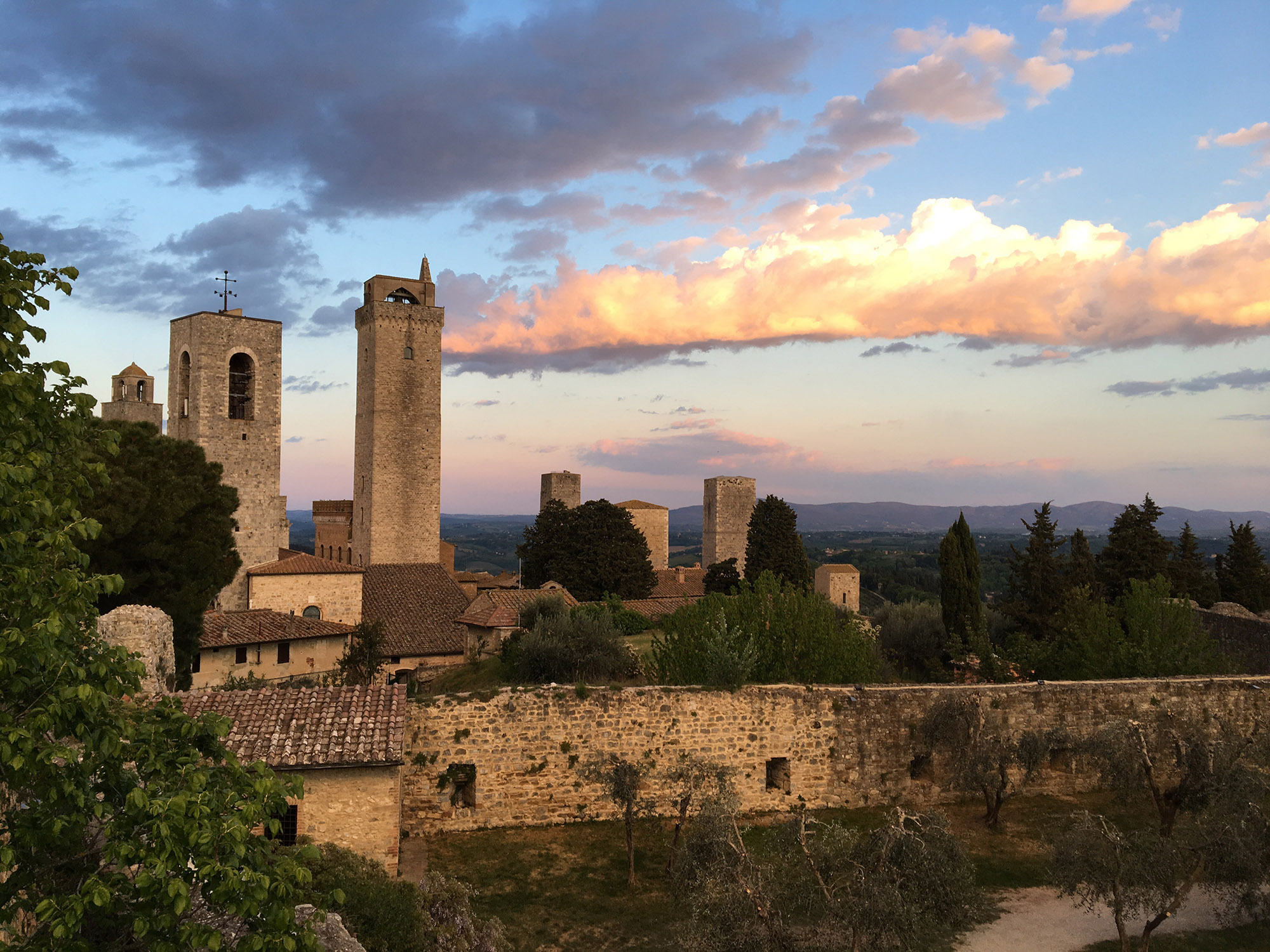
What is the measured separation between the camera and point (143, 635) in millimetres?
14969

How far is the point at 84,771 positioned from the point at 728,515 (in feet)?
221

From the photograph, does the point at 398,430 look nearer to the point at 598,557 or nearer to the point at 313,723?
the point at 598,557

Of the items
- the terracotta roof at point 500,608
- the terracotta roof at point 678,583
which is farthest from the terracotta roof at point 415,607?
the terracotta roof at point 678,583

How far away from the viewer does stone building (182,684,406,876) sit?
491 inches

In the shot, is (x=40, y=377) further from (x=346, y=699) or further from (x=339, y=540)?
(x=339, y=540)

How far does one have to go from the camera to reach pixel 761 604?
69.2ft

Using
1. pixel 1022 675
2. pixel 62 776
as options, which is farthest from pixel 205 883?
pixel 1022 675

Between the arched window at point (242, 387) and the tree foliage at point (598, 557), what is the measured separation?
17.4 metres

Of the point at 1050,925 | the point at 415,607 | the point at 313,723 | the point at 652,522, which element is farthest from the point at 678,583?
the point at 1050,925

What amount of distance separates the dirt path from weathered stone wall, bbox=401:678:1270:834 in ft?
13.0

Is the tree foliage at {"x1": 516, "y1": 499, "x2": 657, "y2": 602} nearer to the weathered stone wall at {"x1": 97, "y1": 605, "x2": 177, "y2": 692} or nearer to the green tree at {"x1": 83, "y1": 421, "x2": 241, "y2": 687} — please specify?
the green tree at {"x1": 83, "y1": 421, "x2": 241, "y2": 687}

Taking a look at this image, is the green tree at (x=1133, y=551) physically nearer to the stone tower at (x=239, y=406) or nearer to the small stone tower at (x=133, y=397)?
the stone tower at (x=239, y=406)

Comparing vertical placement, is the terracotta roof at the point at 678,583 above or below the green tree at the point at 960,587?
below

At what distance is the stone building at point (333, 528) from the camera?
56031 millimetres
